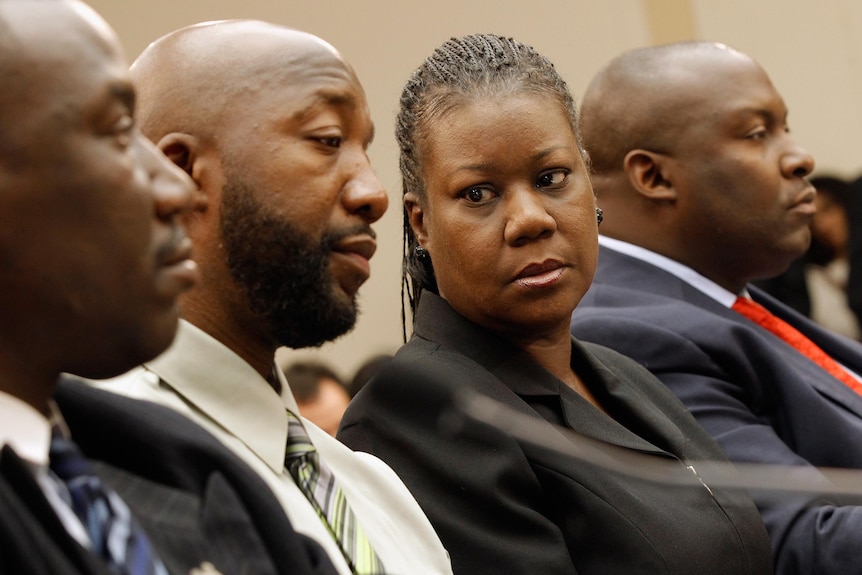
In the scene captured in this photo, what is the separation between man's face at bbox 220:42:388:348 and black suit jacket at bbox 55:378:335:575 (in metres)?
0.30

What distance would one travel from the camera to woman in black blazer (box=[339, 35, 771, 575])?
1.73 meters

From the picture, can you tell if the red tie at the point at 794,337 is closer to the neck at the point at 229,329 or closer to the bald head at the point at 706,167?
the bald head at the point at 706,167

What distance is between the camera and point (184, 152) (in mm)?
1562

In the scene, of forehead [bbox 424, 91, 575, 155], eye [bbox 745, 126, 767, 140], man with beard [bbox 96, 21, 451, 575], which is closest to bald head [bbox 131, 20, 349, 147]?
man with beard [bbox 96, 21, 451, 575]

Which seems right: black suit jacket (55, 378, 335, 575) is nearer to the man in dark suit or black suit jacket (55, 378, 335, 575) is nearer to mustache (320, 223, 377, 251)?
the man in dark suit

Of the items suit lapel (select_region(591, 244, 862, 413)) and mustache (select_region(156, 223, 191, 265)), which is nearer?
mustache (select_region(156, 223, 191, 265))

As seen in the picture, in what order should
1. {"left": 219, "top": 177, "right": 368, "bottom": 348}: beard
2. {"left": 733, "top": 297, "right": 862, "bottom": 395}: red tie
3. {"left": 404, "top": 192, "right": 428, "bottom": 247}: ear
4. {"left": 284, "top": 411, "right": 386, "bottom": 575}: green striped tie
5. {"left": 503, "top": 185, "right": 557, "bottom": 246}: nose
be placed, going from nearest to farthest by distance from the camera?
{"left": 284, "top": 411, "right": 386, "bottom": 575}: green striped tie < {"left": 219, "top": 177, "right": 368, "bottom": 348}: beard < {"left": 503, "top": 185, "right": 557, "bottom": 246}: nose < {"left": 404, "top": 192, "right": 428, "bottom": 247}: ear < {"left": 733, "top": 297, "right": 862, "bottom": 395}: red tie

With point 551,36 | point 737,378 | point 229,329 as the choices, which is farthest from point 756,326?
point 551,36

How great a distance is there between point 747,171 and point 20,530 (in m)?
1.96

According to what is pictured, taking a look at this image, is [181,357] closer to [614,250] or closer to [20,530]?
[20,530]

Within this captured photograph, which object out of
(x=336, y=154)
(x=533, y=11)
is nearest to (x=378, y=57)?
(x=533, y=11)

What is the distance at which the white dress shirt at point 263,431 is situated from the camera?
1.42 metres

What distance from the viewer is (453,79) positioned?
199 cm

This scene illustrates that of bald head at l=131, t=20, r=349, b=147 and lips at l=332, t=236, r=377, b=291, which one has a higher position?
bald head at l=131, t=20, r=349, b=147
